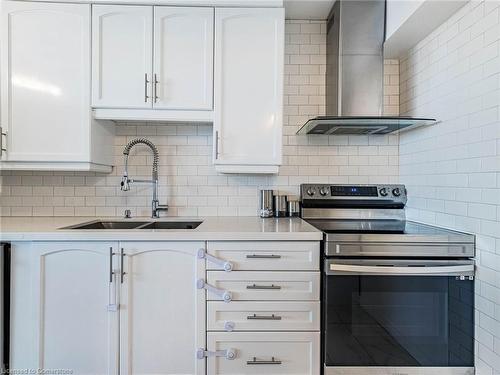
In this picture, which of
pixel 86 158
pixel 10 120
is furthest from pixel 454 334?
pixel 10 120

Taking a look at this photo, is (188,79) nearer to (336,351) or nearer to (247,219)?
(247,219)

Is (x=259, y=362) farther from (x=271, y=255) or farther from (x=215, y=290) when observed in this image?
(x=271, y=255)

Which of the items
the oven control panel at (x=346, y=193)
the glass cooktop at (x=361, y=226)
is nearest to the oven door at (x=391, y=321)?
the glass cooktop at (x=361, y=226)

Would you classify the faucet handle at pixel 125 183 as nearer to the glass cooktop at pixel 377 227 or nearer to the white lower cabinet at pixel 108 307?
the white lower cabinet at pixel 108 307

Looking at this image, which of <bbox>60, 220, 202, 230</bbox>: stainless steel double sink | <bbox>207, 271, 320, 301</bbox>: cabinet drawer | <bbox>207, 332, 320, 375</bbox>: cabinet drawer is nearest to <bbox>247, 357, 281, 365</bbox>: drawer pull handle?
<bbox>207, 332, 320, 375</bbox>: cabinet drawer

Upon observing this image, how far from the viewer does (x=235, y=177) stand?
2375 millimetres

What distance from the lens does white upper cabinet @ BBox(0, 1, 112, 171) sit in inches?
77.5

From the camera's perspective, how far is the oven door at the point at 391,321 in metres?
1.61

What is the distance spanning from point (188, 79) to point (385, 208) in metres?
1.55

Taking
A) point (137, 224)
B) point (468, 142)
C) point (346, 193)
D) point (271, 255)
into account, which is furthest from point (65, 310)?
point (468, 142)

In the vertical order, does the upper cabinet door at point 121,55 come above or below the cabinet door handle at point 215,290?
above

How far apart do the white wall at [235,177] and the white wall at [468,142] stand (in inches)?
14.7

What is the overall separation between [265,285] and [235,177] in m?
0.91

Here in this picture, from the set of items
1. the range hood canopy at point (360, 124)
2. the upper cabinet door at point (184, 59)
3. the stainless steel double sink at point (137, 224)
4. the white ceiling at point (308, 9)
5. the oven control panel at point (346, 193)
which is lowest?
the stainless steel double sink at point (137, 224)
